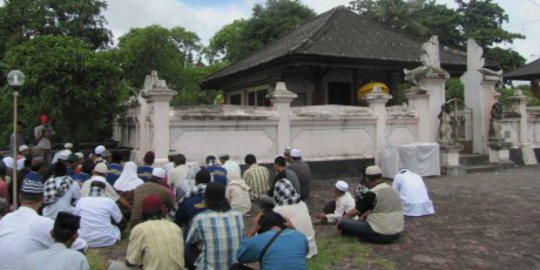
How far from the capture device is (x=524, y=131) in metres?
17.4

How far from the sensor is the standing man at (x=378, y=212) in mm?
6676

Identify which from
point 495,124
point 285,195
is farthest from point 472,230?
point 495,124

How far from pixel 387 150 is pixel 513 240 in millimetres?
6935

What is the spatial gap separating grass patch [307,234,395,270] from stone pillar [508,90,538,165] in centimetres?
1276

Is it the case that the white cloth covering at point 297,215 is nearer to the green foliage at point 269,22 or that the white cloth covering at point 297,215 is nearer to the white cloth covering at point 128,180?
the white cloth covering at point 128,180

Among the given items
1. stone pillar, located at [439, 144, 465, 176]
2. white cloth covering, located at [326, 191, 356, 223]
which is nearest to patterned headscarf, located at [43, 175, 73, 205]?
white cloth covering, located at [326, 191, 356, 223]

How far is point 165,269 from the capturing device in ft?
14.0

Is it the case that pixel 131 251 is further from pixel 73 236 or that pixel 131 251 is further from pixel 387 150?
pixel 387 150

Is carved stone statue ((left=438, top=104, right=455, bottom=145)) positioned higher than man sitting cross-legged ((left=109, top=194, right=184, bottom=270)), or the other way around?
carved stone statue ((left=438, top=104, right=455, bottom=145))

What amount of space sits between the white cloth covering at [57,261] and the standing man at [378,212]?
4.29 meters

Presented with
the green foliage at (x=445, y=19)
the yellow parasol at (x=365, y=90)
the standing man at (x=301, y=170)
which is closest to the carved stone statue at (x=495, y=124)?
the yellow parasol at (x=365, y=90)

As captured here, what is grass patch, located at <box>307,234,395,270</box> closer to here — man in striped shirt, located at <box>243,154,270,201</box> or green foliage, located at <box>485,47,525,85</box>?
man in striped shirt, located at <box>243,154,270,201</box>

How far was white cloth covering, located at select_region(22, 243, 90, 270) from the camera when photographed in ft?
10.7

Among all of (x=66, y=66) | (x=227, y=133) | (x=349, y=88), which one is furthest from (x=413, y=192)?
(x=349, y=88)
